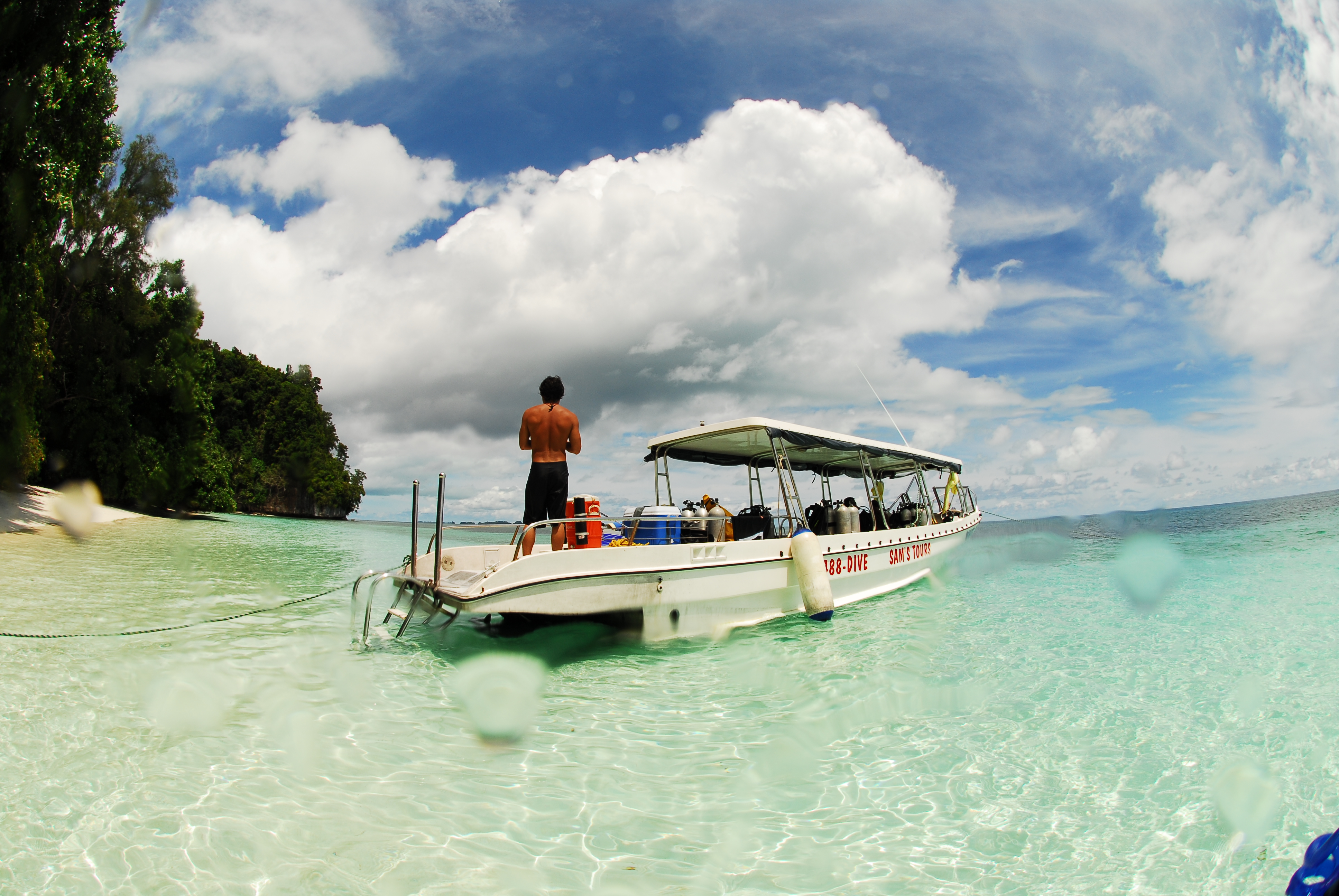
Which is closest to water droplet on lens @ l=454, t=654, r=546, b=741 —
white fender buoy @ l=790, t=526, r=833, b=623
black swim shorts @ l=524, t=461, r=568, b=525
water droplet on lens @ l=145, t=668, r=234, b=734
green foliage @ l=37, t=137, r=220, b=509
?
black swim shorts @ l=524, t=461, r=568, b=525

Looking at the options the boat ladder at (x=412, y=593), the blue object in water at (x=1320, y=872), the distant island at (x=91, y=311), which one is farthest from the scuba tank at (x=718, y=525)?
the distant island at (x=91, y=311)

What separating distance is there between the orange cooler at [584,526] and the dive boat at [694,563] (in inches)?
0.7

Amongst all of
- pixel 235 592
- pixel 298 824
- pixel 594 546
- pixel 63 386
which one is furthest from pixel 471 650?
pixel 63 386

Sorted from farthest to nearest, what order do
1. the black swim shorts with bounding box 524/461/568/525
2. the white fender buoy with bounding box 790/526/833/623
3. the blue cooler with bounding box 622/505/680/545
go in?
the white fender buoy with bounding box 790/526/833/623 → the blue cooler with bounding box 622/505/680/545 → the black swim shorts with bounding box 524/461/568/525

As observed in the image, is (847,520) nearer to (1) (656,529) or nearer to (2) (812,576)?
(2) (812,576)

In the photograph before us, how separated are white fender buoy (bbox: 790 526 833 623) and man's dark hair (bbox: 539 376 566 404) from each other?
11.9ft

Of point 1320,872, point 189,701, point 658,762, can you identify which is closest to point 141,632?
point 189,701

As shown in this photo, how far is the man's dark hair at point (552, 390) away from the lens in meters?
7.00

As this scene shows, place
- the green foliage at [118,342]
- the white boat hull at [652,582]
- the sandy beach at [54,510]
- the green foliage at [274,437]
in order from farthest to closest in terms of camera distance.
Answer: the green foliage at [274,437] → the green foliage at [118,342] → the sandy beach at [54,510] → the white boat hull at [652,582]

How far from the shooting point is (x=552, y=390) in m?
7.01

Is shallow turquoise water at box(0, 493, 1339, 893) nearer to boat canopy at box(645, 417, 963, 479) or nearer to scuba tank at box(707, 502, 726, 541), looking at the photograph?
scuba tank at box(707, 502, 726, 541)

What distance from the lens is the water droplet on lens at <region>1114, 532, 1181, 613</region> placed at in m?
13.5

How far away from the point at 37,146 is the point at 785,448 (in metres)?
19.9

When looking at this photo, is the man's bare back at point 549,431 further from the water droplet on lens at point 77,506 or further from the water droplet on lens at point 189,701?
the water droplet on lens at point 77,506
